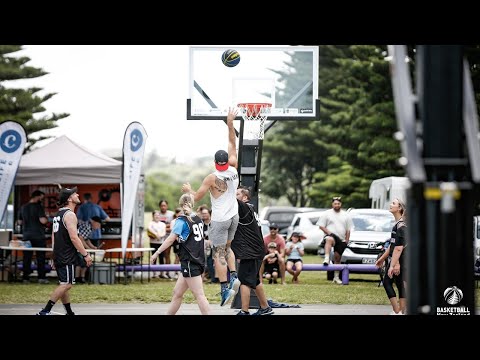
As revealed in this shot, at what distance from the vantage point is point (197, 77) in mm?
17969

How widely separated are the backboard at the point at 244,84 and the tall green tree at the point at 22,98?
3043 cm

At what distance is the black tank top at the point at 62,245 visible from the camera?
571 inches

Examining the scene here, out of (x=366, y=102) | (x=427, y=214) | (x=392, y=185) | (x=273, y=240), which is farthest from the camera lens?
(x=366, y=102)

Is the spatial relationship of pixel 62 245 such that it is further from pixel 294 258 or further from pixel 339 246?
pixel 339 246

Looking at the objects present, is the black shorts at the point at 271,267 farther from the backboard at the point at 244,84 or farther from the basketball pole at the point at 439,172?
the basketball pole at the point at 439,172

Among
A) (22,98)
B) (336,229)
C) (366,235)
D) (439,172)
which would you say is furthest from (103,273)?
(22,98)

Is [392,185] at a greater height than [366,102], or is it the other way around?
[366,102]

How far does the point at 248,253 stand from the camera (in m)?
14.7

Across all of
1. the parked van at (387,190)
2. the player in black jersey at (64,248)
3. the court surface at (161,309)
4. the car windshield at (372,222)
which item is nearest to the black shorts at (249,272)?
the court surface at (161,309)

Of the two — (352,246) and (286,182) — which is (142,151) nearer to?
(352,246)

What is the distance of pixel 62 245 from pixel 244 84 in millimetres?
5041
